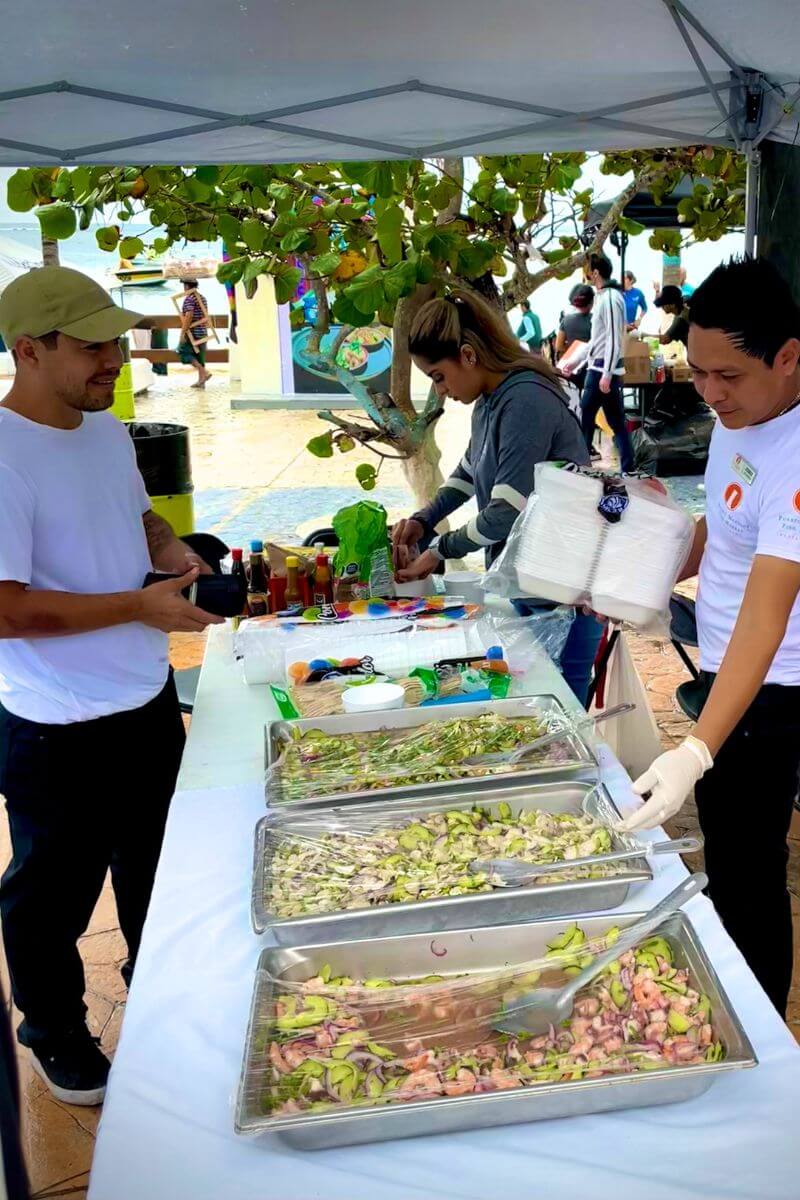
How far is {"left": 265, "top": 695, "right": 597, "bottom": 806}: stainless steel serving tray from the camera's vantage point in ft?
5.61

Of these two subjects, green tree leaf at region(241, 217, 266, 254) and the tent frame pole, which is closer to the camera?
the tent frame pole

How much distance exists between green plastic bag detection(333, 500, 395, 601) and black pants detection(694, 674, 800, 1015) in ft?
3.25

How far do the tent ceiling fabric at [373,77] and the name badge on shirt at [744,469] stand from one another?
3.66 feet

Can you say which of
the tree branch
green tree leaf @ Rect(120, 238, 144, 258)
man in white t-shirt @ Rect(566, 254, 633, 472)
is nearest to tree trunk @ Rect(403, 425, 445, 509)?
the tree branch

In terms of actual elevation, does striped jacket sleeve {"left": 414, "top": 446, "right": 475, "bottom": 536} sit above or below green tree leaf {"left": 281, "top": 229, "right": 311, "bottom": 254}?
below

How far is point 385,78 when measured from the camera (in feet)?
8.80

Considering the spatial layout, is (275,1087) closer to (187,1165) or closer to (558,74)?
(187,1165)

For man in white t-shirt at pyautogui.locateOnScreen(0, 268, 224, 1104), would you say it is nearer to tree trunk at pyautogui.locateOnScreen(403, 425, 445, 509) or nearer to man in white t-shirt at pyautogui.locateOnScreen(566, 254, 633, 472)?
tree trunk at pyautogui.locateOnScreen(403, 425, 445, 509)

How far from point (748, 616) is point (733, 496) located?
0.31 metres

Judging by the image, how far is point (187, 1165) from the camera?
3.43 feet

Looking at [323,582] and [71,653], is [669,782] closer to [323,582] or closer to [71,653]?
[71,653]

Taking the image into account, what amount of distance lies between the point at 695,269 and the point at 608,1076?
1565 centimetres

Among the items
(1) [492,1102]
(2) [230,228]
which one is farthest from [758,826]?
(2) [230,228]

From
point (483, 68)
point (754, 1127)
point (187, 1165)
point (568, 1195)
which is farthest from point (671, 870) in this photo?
point (483, 68)
